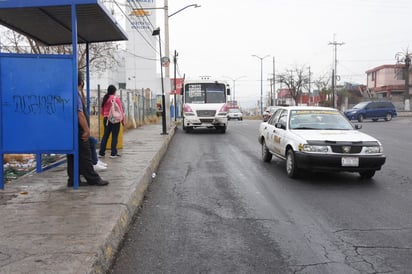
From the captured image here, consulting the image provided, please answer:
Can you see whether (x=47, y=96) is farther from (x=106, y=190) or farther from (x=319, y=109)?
(x=319, y=109)

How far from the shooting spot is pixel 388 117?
39656 millimetres

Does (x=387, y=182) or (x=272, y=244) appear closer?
(x=272, y=244)

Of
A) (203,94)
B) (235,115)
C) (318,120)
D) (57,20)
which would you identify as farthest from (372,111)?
(57,20)

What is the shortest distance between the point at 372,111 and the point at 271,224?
35910mm

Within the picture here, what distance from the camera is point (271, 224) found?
5.83 m

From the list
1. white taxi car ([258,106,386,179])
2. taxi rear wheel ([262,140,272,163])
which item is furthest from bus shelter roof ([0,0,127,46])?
taxi rear wheel ([262,140,272,163])

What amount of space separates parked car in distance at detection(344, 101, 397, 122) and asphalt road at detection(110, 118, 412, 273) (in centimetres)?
2974

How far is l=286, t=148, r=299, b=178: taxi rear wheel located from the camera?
352 inches

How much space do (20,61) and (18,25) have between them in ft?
6.00

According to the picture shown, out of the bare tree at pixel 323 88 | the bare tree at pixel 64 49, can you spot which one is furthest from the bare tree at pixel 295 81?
the bare tree at pixel 64 49

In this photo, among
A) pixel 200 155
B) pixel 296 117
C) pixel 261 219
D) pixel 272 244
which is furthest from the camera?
pixel 200 155

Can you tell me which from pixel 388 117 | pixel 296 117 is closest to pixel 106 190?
pixel 296 117

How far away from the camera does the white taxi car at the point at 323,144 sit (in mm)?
8461

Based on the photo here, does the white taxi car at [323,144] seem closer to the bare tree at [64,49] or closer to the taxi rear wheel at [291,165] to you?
the taxi rear wheel at [291,165]
